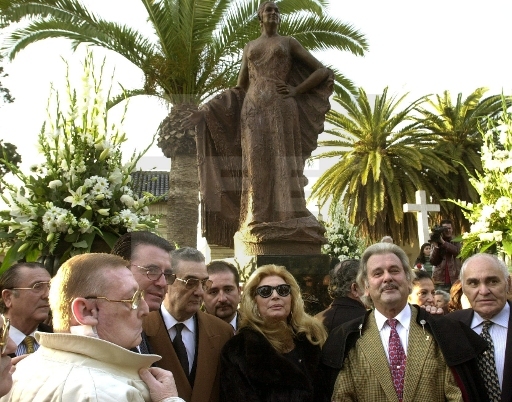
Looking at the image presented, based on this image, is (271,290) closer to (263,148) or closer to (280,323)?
(280,323)

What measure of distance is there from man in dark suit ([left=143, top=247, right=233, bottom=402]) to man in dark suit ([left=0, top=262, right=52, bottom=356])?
83cm

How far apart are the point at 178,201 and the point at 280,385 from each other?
11009mm

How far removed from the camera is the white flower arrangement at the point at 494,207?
21.0 ft

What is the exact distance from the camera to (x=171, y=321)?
155 inches

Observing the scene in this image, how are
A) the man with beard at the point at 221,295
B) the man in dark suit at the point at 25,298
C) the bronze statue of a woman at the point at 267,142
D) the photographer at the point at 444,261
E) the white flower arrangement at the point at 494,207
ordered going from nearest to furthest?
the man in dark suit at the point at 25,298 < the man with beard at the point at 221,295 < the white flower arrangement at the point at 494,207 < the bronze statue of a woman at the point at 267,142 < the photographer at the point at 444,261

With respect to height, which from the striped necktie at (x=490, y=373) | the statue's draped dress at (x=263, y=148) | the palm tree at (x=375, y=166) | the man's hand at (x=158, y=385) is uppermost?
the palm tree at (x=375, y=166)

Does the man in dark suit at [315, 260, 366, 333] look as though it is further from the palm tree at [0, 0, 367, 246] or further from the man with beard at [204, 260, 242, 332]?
the palm tree at [0, 0, 367, 246]

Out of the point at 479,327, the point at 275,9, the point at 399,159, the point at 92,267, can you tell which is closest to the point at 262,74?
the point at 275,9

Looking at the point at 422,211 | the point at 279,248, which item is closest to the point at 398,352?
the point at 279,248

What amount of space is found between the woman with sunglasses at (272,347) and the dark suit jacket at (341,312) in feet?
2.76

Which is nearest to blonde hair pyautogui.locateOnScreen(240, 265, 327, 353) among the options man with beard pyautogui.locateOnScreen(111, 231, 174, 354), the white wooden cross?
man with beard pyautogui.locateOnScreen(111, 231, 174, 354)

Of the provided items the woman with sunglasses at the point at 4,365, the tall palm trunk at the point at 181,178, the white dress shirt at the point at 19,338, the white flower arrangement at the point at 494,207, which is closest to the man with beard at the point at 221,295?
the white dress shirt at the point at 19,338

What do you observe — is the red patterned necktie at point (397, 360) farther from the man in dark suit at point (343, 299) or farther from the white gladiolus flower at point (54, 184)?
the white gladiolus flower at point (54, 184)

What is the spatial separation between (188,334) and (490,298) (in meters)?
1.77
